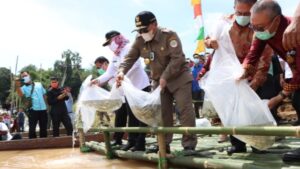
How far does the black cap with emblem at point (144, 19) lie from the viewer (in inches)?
143

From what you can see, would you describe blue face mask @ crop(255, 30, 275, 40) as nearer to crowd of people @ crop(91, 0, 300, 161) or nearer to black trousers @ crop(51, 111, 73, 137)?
crowd of people @ crop(91, 0, 300, 161)

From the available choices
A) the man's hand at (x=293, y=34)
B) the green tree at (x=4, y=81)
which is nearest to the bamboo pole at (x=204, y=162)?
the man's hand at (x=293, y=34)

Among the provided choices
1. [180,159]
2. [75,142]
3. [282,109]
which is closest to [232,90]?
[180,159]

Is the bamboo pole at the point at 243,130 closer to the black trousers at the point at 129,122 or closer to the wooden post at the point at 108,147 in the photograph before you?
the black trousers at the point at 129,122

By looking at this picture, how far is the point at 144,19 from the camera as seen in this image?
143 inches

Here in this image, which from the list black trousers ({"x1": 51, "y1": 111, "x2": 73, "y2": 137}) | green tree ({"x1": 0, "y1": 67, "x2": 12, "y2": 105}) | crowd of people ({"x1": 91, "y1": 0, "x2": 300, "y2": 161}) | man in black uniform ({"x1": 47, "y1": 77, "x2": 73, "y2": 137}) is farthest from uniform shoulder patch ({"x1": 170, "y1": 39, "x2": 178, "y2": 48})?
green tree ({"x1": 0, "y1": 67, "x2": 12, "y2": 105})

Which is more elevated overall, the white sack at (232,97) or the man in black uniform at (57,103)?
the man in black uniform at (57,103)

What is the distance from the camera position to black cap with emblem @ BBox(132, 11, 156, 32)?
11.9 feet

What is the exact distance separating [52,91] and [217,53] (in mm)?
5595

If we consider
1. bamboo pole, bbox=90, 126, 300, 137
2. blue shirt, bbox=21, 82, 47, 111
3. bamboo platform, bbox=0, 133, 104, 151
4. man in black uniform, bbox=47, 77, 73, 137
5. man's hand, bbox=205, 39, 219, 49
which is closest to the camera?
bamboo pole, bbox=90, 126, 300, 137

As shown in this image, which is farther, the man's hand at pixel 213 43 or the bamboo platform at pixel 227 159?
the man's hand at pixel 213 43

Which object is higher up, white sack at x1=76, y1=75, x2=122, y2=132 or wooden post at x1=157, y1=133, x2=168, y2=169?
white sack at x1=76, y1=75, x2=122, y2=132

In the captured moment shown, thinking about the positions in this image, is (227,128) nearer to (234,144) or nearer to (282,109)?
(234,144)

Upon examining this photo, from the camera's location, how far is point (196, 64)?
8.43 meters
